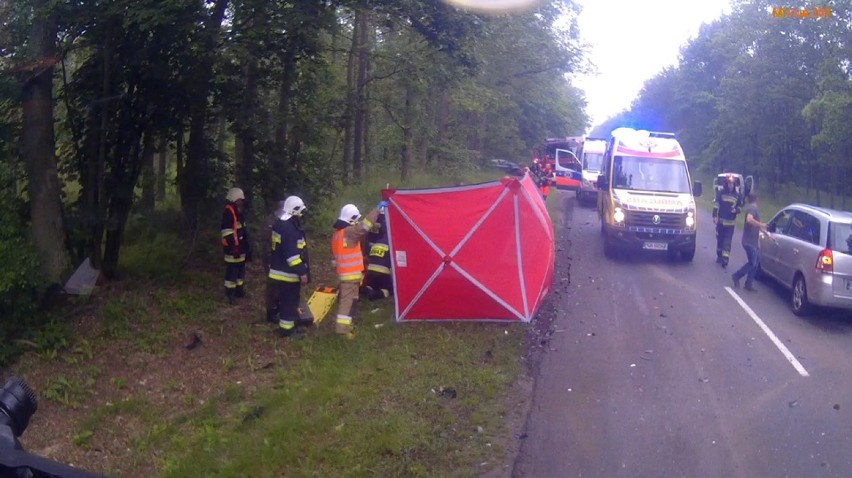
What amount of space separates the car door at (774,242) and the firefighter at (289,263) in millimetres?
8494

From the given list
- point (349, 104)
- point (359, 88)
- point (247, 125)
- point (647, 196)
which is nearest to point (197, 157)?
point (247, 125)

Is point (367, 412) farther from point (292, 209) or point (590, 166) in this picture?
point (590, 166)

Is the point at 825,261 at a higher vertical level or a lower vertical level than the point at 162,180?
lower

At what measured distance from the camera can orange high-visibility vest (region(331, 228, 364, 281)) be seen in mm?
9828

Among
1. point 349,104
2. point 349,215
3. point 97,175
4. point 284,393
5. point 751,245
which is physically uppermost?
point 349,104

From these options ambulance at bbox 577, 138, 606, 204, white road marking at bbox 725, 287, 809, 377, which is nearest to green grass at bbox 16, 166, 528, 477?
white road marking at bbox 725, 287, 809, 377

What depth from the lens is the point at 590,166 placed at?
33250mm

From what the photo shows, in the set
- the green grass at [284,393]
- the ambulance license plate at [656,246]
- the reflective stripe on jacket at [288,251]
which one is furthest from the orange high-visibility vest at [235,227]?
the ambulance license plate at [656,246]

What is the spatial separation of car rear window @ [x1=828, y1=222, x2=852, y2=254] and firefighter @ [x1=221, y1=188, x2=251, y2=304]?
344 inches

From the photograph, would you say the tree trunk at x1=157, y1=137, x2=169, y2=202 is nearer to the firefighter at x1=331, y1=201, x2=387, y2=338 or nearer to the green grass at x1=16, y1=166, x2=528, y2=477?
the green grass at x1=16, y1=166, x2=528, y2=477

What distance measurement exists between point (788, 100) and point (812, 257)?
96.4 ft

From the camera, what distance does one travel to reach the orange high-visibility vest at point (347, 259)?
9.83m

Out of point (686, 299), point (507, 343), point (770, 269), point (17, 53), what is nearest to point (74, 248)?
point (17, 53)

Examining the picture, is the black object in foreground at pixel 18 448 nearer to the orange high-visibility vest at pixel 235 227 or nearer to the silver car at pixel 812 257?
the orange high-visibility vest at pixel 235 227
